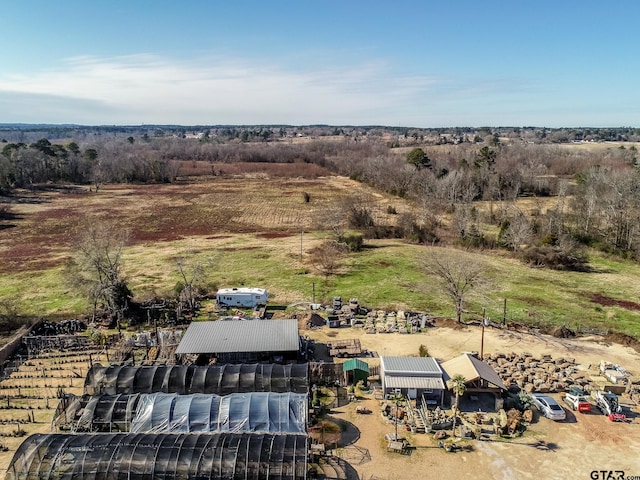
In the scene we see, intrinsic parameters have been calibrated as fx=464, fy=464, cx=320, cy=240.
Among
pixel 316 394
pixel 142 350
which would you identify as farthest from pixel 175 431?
pixel 142 350

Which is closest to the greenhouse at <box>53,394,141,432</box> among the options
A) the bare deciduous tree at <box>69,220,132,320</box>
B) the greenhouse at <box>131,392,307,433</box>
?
the greenhouse at <box>131,392,307,433</box>

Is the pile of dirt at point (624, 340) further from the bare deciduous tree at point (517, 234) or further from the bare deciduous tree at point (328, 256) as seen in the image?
the bare deciduous tree at point (328, 256)

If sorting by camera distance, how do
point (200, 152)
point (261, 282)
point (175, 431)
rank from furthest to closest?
1. point (200, 152)
2. point (261, 282)
3. point (175, 431)

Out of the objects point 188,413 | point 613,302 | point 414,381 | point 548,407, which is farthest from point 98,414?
point 613,302

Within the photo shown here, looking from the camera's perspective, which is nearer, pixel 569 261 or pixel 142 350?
pixel 142 350

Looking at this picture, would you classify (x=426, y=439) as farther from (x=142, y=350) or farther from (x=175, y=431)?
(x=142, y=350)

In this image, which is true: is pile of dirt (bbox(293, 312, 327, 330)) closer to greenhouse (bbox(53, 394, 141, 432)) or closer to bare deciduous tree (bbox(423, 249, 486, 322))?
bare deciduous tree (bbox(423, 249, 486, 322))

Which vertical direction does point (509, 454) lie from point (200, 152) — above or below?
below

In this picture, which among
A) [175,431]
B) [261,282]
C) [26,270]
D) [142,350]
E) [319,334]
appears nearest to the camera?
[175,431]
